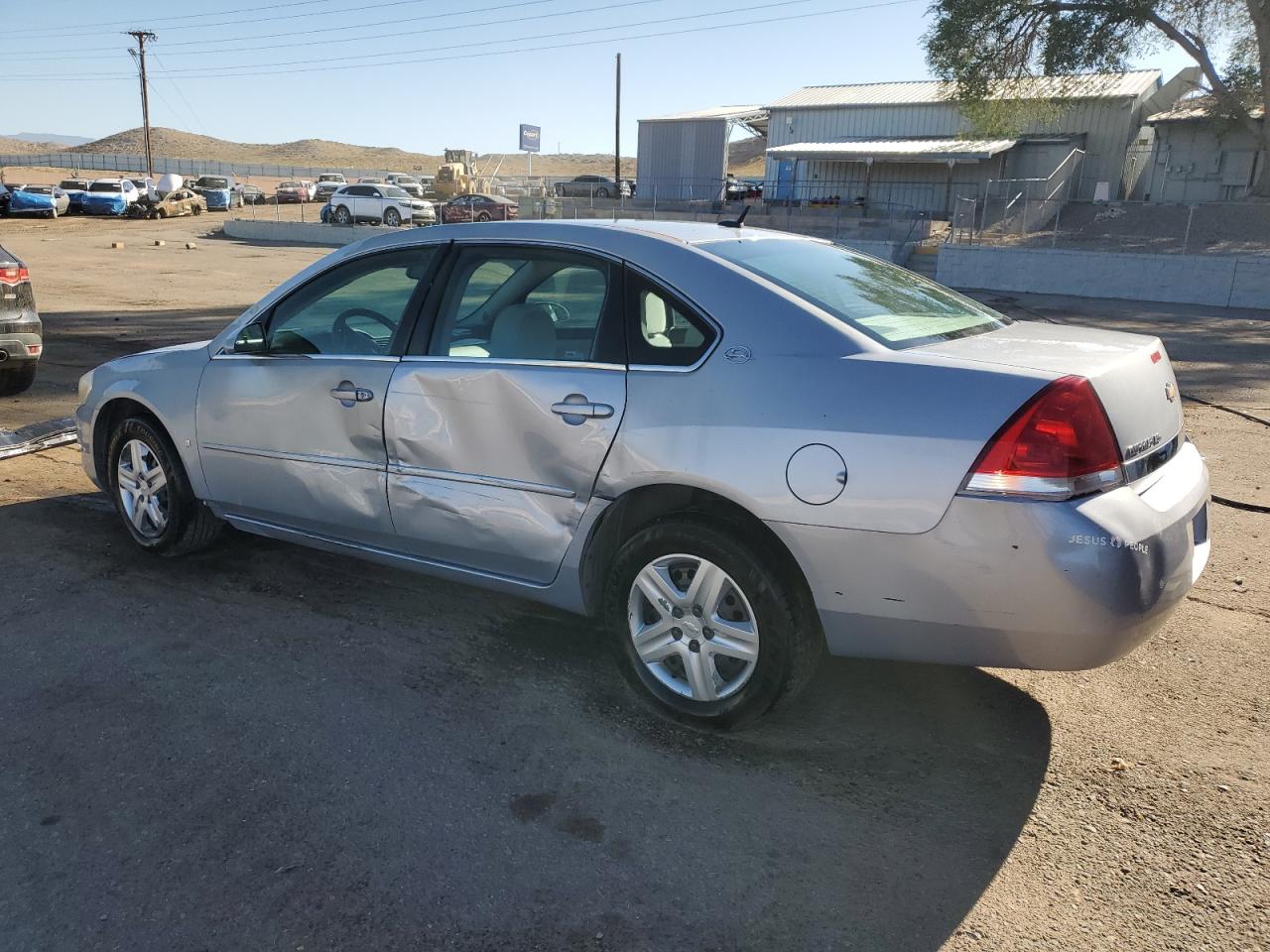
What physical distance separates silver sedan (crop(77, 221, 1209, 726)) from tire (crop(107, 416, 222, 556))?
0.28 meters

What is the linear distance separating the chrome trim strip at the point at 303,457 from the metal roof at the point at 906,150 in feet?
126

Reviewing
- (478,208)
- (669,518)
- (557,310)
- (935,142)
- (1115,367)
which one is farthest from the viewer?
(478,208)

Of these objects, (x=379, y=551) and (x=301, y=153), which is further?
(x=301, y=153)

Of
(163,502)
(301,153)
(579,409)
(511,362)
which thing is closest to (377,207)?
(163,502)

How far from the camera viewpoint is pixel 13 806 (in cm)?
293

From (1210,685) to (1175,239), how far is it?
20448 millimetres

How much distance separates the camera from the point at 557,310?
385 centimetres

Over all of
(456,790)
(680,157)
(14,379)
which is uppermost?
(680,157)

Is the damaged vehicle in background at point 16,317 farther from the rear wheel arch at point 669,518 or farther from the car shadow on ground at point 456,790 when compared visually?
the rear wheel arch at point 669,518

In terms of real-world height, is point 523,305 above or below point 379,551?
above

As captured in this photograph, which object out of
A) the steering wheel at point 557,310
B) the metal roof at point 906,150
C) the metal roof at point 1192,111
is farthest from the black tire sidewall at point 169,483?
the metal roof at point 1192,111

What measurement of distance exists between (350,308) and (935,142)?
41257 mm

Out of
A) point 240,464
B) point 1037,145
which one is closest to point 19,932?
point 240,464

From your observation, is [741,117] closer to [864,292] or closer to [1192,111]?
[1192,111]
